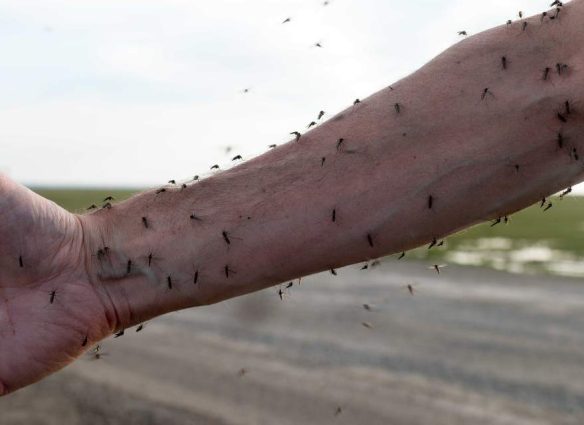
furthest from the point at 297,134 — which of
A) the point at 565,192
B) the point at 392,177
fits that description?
the point at 565,192

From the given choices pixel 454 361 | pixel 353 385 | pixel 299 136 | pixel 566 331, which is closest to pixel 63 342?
pixel 299 136

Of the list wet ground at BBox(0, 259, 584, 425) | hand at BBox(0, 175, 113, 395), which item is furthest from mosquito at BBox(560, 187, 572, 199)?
wet ground at BBox(0, 259, 584, 425)

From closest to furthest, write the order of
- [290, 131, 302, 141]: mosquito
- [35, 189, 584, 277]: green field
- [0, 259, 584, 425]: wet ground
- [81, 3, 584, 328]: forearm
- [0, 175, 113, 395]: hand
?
1. [81, 3, 584, 328]: forearm
2. [290, 131, 302, 141]: mosquito
3. [0, 175, 113, 395]: hand
4. [0, 259, 584, 425]: wet ground
5. [35, 189, 584, 277]: green field

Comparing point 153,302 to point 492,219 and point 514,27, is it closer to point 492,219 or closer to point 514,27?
point 492,219

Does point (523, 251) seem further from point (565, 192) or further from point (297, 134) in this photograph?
point (297, 134)

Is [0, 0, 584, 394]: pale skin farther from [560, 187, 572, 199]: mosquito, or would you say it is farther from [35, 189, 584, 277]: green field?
[35, 189, 584, 277]: green field

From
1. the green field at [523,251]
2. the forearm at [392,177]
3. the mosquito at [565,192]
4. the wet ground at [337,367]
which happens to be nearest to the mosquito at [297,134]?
the forearm at [392,177]
